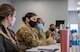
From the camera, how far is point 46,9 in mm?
8016

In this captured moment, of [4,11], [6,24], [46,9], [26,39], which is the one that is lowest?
[26,39]

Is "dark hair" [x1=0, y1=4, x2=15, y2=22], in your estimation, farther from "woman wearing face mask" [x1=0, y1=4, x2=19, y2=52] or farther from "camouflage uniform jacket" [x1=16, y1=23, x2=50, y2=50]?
"camouflage uniform jacket" [x1=16, y1=23, x2=50, y2=50]

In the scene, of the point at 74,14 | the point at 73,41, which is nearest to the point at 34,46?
the point at 73,41

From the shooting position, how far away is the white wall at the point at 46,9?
794cm

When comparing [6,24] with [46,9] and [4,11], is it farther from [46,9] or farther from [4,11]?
[46,9]

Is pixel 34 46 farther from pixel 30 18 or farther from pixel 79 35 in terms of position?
pixel 79 35

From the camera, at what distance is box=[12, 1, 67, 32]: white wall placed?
7.94 m

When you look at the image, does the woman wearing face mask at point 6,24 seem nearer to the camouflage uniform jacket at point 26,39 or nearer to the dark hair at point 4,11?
the dark hair at point 4,11

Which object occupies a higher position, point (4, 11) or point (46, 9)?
point (46, 9)

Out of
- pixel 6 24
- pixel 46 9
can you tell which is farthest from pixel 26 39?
pixel 46 9

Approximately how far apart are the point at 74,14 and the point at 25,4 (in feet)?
21.7

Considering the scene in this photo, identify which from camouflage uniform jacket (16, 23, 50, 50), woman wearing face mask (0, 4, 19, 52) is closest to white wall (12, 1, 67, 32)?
camouflage uniform jacket (16, 23, 50, 50)

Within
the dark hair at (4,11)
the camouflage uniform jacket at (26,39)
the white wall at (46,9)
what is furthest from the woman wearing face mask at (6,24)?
the white wall at (46,9)

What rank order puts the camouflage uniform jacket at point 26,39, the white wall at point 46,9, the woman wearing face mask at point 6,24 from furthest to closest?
1. the white wall at point 46,9
2. the camouflage uniform jacket at point 26,39
3. the woman wearing face mask at point 6,24
